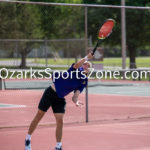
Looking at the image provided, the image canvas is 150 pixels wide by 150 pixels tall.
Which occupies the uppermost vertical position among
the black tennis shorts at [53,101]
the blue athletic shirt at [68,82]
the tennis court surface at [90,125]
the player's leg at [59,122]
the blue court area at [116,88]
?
the blue athletic shirt at [68,82]

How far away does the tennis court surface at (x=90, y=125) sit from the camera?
8180 millimetres

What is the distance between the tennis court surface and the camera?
8.18m

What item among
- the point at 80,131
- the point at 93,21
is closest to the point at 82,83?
the point at 80,131

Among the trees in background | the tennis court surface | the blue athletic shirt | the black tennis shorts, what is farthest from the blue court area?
the black tennis shorts

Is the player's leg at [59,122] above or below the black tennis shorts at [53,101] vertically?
below

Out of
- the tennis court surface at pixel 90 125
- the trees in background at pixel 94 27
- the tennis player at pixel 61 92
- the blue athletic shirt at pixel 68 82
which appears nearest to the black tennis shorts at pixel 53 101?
the tennis player at pixel 61 92

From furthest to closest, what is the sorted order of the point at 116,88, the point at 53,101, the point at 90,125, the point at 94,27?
1. the point at 94,27
2. the point at 116,88
3. the point at 90,125
4. the point at 53,101

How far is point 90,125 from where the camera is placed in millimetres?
10359

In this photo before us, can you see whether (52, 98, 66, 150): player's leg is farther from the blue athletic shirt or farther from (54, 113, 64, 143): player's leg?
the blue athletic shirt

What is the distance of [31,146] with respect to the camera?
8008mm

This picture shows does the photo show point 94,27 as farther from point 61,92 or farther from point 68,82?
point 61,92

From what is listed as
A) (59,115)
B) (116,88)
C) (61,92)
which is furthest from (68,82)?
(116,88)

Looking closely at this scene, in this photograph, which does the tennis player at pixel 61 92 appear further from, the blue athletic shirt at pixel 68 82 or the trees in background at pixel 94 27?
the trees in background at pixel 94 27

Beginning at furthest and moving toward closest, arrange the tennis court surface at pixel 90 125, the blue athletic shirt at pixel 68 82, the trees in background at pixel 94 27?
1. the trees in background at pixel 94 27
2. the tennis court surface at pixel 90 125
3. the blue athletic shirt at pixel 68 82
